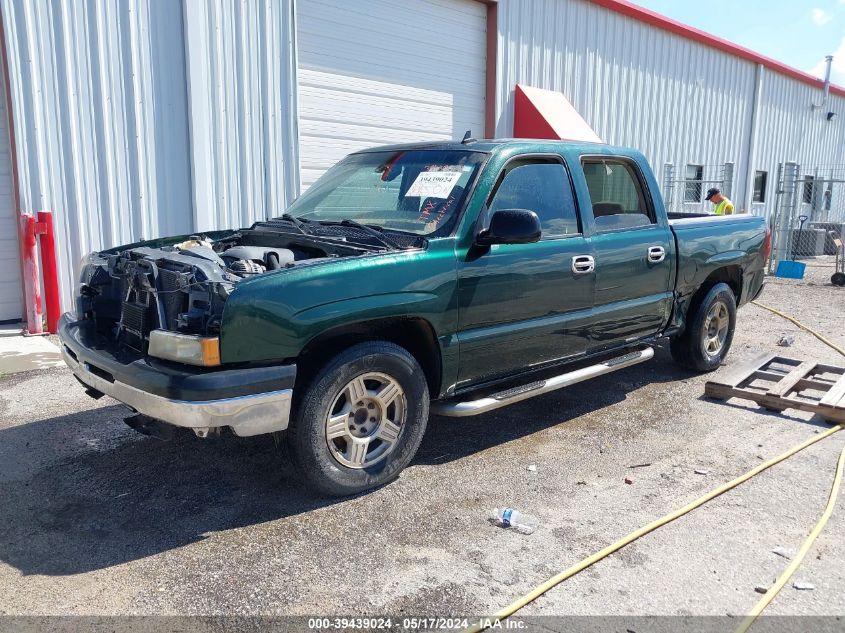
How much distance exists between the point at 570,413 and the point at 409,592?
2.72m

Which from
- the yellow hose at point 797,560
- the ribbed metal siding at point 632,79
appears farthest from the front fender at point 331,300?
the ribbed metal siding at point 632,79

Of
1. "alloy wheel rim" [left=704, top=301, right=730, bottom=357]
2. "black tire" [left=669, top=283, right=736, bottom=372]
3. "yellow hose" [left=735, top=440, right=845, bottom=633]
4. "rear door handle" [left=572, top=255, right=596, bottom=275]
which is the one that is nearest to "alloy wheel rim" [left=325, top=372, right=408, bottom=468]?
"rear door handle" [left=572, top=255, right=596, bottom=275]

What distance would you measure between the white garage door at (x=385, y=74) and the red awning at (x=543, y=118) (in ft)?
2.42

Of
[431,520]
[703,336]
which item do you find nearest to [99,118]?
[431,520]

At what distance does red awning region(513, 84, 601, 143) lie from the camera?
12242 mm

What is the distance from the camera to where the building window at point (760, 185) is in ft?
67.1

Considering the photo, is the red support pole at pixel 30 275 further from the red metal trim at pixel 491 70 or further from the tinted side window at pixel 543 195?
the red metal trim at pixel 491 70

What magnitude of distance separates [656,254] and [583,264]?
939 millimetres

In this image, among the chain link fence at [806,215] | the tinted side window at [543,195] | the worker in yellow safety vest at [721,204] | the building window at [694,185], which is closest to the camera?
the tinted side window at [543,195]

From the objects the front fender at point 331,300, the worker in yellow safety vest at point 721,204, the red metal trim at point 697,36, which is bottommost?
the front fender at point 331,300

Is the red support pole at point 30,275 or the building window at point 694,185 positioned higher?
the building window at point 694,185

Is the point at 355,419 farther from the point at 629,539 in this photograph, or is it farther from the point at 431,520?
the point at 629,539

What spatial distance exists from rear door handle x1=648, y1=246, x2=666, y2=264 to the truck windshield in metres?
1.68

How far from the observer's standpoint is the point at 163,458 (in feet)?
14.2
